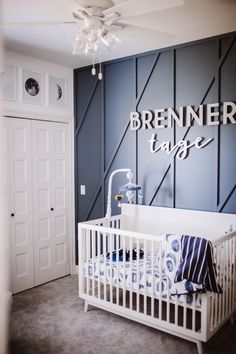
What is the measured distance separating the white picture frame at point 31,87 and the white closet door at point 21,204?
0.27 m

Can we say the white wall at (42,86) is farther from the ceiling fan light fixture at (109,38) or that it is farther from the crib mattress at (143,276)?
the crib mattress at (143,276)

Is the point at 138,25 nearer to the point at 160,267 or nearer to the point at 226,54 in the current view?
the point at 226,54

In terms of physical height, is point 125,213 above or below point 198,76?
below

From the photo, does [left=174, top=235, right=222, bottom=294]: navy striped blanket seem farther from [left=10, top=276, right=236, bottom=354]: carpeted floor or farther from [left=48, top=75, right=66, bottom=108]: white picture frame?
[left=48, top=75, right=66, bottom=108]: white picture frame

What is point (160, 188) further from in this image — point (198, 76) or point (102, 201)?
point (198, 76)

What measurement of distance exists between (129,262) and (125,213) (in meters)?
0.84

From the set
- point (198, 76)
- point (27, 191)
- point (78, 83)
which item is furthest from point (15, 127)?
point (198, 76)

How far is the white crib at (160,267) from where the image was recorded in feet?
7.95

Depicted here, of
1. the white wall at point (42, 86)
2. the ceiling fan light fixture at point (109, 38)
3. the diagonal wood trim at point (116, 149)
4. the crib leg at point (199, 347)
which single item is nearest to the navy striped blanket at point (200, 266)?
the crib leg at point (199, 347)

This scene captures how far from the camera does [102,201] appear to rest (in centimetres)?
395

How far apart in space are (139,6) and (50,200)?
2598 mm

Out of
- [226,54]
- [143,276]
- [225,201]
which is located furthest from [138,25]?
[143,276]

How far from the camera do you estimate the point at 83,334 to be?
2.68 metres

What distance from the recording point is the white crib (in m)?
2.42
